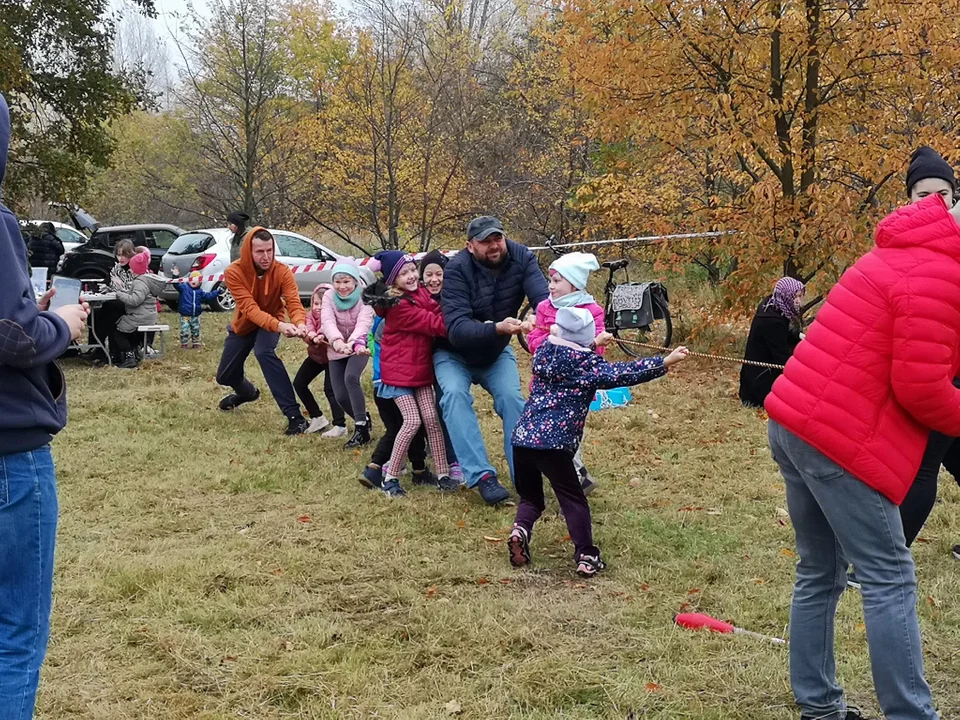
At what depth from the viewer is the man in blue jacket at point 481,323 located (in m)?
6.11

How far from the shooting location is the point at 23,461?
8.25 feet

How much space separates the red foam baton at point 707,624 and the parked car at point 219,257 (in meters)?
13.8

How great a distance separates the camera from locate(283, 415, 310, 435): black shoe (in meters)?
8.43

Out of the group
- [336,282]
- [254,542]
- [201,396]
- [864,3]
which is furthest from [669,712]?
[864,3]

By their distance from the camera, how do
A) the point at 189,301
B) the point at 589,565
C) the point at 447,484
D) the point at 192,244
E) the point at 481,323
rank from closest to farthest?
the point at 589,565 → the point at 481,323 → the point at 447,484 → the point at 189,301 → the point at 192,244

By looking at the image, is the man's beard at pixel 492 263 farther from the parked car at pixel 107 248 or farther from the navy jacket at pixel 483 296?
the parked car at pixel 107 248

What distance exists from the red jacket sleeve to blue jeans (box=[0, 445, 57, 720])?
94.9 inches

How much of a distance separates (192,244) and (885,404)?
55.3 feet

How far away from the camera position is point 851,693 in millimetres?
3523

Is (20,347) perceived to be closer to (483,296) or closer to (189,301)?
(483,296)

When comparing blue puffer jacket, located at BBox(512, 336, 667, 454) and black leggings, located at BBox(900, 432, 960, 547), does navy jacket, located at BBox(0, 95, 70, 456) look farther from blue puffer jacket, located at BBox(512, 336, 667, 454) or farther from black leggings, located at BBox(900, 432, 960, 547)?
black leggings, located at BBox(900, 432, 960, 547)

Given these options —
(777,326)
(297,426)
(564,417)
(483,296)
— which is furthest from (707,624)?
(297,426)

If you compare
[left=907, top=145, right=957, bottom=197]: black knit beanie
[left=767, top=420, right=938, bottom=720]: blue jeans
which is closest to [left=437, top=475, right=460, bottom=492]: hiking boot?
[left=907, top=145, right=957, bottom=197]: black knit beanie

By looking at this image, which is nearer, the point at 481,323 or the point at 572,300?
the point at 572,300
